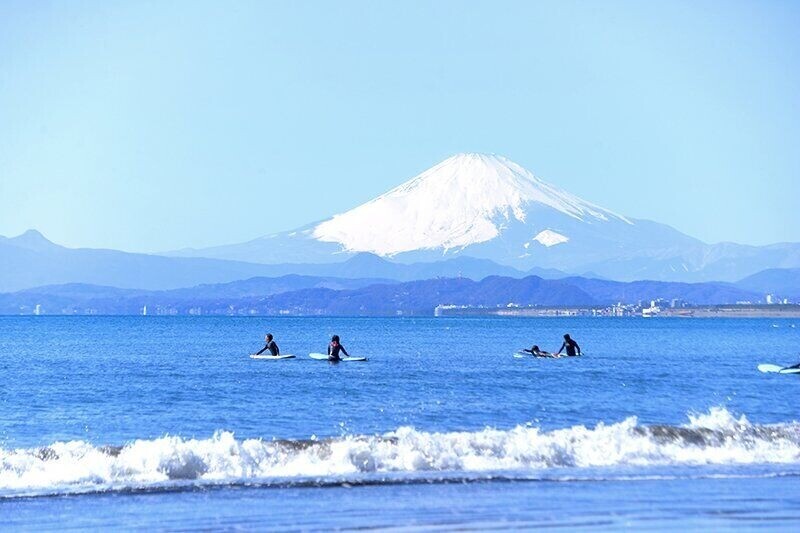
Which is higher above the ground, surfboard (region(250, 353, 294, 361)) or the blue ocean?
surfboard (region(250, 353, 294, 361))

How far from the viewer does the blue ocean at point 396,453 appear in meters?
21.5

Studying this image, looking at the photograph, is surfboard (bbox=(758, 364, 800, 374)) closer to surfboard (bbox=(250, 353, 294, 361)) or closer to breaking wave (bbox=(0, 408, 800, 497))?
surfboard (bbox=(250, 353, 294, 361))

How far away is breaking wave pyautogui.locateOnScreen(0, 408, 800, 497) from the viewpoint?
25359 millimetres

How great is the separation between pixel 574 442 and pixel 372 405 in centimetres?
1312

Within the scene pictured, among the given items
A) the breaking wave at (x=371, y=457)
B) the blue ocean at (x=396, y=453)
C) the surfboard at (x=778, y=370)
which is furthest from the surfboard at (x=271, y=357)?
the breaking wave at (x=371, y=457)

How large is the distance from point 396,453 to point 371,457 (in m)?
0.63

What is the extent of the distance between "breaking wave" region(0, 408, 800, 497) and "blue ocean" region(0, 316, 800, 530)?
0.18ft

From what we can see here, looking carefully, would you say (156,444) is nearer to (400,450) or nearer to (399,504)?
(400,450)

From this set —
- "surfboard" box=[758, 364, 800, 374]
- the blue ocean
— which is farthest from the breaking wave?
"surfboard" box=[758, 364, 800, 374]

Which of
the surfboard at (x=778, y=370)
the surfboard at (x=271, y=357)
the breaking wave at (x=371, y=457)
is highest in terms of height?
the surfboard at (x=271, y=357)

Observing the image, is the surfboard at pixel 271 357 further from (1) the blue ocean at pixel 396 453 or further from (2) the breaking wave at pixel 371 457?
Answer: (2) the breaking wave at pixel 371 457

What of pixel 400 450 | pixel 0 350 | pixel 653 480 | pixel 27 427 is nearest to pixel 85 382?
pixel 27 427

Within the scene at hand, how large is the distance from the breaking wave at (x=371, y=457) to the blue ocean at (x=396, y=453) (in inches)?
2.1

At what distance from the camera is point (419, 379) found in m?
54.9
